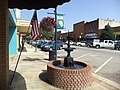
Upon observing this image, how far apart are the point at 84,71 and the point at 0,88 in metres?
3.12

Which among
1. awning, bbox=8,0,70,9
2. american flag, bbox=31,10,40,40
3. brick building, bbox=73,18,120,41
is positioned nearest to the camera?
awning, bbox=8,0,70,9

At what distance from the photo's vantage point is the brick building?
66.5 meters

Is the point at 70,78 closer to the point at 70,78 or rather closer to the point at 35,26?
the point at 70,78

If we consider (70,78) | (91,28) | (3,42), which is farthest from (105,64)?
(91,28)

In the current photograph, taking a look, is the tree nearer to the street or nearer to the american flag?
the street

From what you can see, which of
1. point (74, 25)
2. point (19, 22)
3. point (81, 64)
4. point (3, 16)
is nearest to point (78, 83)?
point (81, 64)

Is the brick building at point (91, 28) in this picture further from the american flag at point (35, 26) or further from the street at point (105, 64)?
the american flag at point (35, 26)

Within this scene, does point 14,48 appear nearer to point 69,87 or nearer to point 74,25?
point 69,87

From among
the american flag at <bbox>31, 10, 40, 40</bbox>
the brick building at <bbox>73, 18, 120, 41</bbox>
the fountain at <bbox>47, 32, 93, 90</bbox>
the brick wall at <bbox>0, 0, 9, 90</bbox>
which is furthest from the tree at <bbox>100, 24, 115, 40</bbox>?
the brick wall at <bbox>0, 0, 9, 90</bbox>

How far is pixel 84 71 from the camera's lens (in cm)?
838

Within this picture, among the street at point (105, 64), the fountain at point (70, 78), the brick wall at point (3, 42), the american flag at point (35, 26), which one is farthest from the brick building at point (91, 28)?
the brick wall at point (3, 42)

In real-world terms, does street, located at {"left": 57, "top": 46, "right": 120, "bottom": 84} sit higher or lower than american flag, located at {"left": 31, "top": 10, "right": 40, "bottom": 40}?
lower

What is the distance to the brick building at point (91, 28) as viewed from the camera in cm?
6650

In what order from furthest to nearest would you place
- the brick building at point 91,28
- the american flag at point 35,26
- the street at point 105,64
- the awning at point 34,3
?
the brick building at point 91,28 → the street at point 105,64 → the american flag at point 35,26 → the awning at point 34,3
